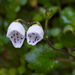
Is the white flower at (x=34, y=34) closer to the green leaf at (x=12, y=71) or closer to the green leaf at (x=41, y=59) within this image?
the green leaf at (x=41, y=59)

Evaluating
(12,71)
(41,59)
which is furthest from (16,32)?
(12,71)

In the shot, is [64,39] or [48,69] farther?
[64,39]

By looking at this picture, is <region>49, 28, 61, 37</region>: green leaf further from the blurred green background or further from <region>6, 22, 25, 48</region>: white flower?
<region>6, 22, 25, 48</region>: white flower

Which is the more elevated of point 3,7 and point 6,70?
point 3,7

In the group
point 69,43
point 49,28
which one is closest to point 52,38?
point 49,28

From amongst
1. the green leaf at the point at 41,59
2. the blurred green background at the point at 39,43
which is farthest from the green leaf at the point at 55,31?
the green leaf at the point at 41,59

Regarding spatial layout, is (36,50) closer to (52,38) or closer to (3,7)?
(52,38)
